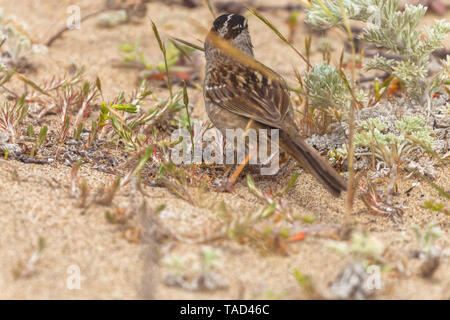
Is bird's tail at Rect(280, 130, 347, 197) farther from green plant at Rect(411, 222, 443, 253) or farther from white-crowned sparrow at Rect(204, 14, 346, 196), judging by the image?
green plant at Rect(411, 222, 443, 253)

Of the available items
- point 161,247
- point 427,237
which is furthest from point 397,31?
point 161,247

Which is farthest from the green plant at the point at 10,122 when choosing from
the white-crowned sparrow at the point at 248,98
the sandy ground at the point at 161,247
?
the white-crowned sparrow at the point at 248,98

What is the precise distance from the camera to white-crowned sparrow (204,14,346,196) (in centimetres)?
381

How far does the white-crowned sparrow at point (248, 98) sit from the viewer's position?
12.5 ft

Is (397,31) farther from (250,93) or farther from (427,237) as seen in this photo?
(427,237)

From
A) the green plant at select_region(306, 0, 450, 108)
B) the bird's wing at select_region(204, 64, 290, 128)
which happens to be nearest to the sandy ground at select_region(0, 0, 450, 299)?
the bird's wing at select_region(204, 64, 290, 128)

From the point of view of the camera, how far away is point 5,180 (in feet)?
11.6

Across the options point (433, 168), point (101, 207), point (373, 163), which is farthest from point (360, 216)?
point (101, 207)

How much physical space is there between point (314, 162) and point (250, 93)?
2.82 feet

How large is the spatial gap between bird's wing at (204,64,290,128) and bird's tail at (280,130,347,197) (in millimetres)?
137

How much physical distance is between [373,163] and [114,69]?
3.21 m

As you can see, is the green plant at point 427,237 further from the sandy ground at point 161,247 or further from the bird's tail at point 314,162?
the bird's tail at point 314,162

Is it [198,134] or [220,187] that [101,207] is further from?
[198,134]

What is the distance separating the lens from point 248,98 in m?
4.27
